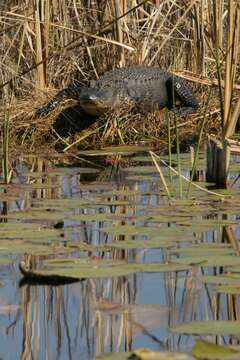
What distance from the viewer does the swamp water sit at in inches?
128

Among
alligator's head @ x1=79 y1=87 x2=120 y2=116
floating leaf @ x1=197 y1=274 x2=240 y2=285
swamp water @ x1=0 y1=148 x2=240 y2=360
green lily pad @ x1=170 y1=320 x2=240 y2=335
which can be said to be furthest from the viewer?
alligator's head @ x1=79 y1=87 x2=120 y2=116

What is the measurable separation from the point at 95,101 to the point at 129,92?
114 cm

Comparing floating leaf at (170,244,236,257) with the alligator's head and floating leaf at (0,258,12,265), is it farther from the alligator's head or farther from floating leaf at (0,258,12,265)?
the alligator's head

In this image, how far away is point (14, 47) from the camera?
8836 millimetres

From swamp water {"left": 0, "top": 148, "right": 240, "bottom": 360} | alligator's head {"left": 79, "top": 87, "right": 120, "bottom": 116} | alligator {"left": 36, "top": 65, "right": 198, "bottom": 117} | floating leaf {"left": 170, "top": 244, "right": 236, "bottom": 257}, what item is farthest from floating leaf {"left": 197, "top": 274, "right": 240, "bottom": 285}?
alligator's head {"left": 79, "top": 87, "right": 120, "bottom": 116}

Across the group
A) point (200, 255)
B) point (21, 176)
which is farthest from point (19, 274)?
point (21, 176)

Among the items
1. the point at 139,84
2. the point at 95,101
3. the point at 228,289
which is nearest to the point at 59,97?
the point at 95,101

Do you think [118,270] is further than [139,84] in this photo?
No

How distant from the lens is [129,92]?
953 cm

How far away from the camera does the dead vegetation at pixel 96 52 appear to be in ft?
26.6

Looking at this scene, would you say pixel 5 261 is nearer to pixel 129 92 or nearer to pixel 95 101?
pixel 95 101

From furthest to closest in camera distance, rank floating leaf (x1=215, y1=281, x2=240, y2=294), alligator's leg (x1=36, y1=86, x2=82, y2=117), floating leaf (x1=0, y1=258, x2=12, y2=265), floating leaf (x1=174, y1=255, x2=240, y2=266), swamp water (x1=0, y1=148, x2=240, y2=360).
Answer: alligator's leg (x1=36, y1=86, x2=82, y2=117) < floating leaf (x1=0, y1=258, x2=12, y2=265) < floating leaf (x1=174, y1=255, x2=240, y2=266) < floating leaf (x1=215, y1=281, x2=240, y2=294) < swamp water (x1=0, y1=148, x2=240, y2=360)

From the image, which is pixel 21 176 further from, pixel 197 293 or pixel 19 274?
pixel 197 293

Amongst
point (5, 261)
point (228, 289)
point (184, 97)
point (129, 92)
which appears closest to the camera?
point (228, 289)
